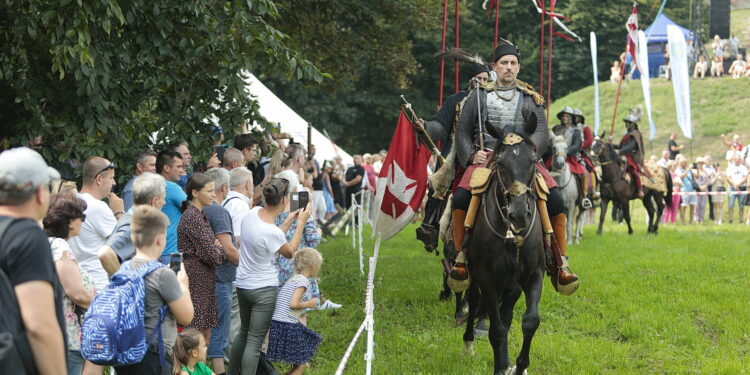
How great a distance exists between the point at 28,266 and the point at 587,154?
1886 cm

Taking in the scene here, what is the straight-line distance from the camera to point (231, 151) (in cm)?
1062

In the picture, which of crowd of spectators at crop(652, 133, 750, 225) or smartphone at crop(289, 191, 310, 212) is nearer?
smartphone at crop(289, 191, 310, 212)

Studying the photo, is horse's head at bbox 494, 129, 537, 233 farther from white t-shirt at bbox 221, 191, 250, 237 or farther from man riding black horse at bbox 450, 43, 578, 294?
white t-shirt at bbox 221, 191, 250, 237

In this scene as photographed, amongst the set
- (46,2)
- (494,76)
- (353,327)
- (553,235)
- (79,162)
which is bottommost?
(353,327)

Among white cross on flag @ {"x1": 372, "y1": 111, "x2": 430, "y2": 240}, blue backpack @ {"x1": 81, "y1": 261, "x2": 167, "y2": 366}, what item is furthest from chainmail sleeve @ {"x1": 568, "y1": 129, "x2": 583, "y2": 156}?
blue backpack @ {"x1": 81, "y1": 261, "x2": 167, "y2": 366}

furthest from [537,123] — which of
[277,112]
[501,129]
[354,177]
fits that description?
[354,177]

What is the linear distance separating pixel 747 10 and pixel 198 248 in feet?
241

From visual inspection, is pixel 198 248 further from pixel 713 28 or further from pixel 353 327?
pixel 713 28

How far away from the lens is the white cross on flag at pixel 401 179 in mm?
11398

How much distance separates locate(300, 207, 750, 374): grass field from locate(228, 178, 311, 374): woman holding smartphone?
4.86ft

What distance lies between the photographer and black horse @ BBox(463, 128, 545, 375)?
875 centimetres

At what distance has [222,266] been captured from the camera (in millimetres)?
8789

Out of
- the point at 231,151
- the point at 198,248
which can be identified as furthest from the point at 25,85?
the point at 198,248

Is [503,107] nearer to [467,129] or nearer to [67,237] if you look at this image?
[467,129]
